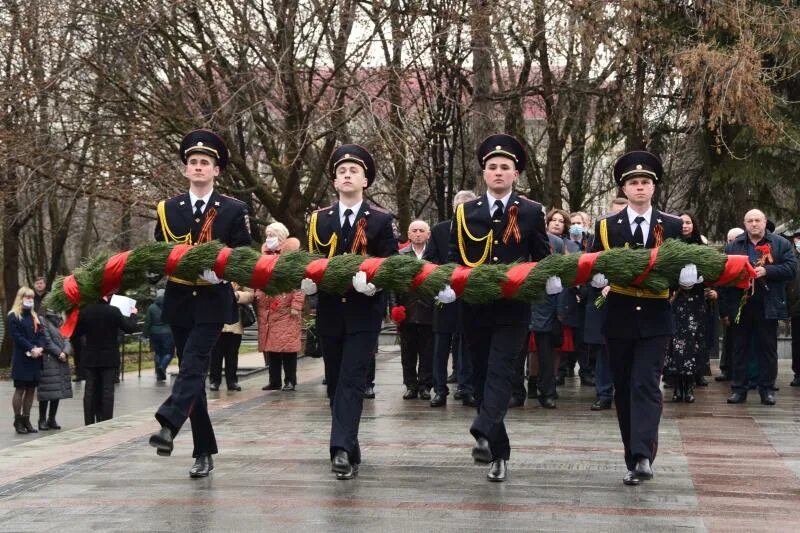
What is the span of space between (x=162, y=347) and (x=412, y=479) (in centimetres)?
1453

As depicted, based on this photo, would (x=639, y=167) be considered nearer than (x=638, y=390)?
No

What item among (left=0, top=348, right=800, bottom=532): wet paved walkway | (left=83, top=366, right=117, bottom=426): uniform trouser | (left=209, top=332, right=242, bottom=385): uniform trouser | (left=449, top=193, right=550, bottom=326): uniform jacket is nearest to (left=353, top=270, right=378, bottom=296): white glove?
(left=449, top=193, right=550, bottom=326): uniform jacket

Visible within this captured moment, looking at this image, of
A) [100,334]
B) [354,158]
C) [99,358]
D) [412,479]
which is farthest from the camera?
[100,334]

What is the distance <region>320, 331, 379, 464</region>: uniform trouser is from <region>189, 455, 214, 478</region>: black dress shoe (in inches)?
30.9

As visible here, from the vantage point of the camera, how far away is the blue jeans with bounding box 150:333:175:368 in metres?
21.4

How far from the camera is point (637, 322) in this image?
7793mm

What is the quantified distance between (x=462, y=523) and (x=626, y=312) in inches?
80.5

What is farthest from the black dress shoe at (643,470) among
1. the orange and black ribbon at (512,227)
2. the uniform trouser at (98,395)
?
the uniform trouser at (98,395)

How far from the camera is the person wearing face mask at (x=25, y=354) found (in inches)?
582

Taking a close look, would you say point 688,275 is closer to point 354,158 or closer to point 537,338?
point 354,158

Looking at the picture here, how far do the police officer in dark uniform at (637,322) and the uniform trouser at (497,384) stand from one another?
2.00 feet

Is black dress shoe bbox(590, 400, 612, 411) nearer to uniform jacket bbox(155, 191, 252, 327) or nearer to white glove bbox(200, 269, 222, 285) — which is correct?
uniform jacket bbox(155, 191, 252, 327)

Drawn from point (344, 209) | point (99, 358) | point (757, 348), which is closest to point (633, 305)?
point (344, 209)

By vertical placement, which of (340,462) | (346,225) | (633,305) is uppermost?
(346,225)
